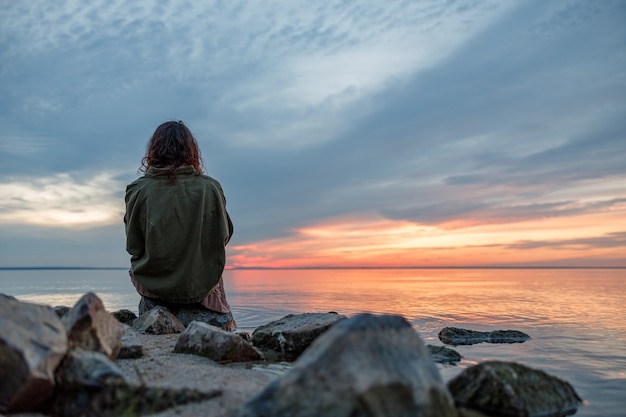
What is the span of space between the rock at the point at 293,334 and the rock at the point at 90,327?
1.91 m

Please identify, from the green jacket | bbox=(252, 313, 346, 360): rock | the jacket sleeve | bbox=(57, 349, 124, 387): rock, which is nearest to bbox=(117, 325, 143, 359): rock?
bbox=(57, 349, 124, 387): rock

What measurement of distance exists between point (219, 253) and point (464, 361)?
3.18m

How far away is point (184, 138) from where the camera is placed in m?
6.06

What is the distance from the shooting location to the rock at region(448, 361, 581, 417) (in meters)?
3.39

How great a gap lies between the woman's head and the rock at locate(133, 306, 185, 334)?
5.34 ft

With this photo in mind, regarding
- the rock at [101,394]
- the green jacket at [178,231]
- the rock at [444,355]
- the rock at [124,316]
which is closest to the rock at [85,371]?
the rock at [101,394]

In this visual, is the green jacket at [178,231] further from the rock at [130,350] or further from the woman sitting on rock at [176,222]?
the rock at [130,350]

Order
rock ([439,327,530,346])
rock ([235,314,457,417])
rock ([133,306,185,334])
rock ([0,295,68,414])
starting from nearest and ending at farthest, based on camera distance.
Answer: rock ([235,314,457,417]) → rock ([0,295,68,414]) → rock ([133,306,185,334]) → rock ([439,327,530,346])

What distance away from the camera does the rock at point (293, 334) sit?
5.15 meters

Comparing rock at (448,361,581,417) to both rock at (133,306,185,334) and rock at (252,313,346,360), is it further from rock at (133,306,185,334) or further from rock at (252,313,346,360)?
rock at (133,306,185,334)

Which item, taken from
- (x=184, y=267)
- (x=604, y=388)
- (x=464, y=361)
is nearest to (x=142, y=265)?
(x=184, y=267)

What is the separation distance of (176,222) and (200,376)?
284 cm

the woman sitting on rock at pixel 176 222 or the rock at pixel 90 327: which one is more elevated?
the woman sitting on rock at pixel 176 222

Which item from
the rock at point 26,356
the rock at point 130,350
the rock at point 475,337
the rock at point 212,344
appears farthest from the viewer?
the rock at point 475,337
